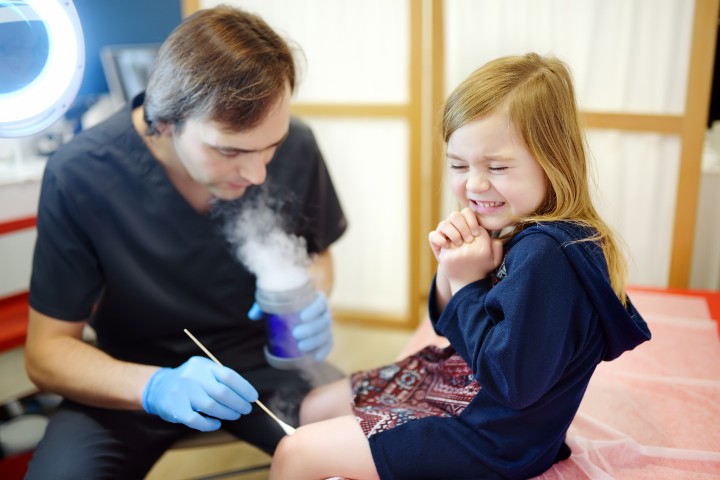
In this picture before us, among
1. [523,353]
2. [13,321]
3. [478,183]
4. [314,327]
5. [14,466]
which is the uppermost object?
[478,183]

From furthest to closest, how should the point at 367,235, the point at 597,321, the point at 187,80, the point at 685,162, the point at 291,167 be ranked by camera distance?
1. the point at 367,235
2. the point at 685,162
3. the point at 291,167
4. the point at 187,80
5. the point at 597,321

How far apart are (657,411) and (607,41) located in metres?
1.40

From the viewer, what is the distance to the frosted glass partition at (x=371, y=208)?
9.00ft

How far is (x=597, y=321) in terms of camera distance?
1019 millimetres

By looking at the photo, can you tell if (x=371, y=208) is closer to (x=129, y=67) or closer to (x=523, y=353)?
(x=129, y=67)

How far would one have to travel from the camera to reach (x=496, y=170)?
1052 mm

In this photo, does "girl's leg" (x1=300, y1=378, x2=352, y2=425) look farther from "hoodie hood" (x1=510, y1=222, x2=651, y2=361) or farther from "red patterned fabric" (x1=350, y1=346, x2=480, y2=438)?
"hoodie hood" (x1=510, y1=222, x2=651, y2=361)

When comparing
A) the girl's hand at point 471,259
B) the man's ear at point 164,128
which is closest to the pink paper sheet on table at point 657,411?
the girl's hand at point 471,259

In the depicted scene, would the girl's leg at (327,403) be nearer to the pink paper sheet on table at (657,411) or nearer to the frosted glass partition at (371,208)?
the pink paper sheet on table at (657,411)

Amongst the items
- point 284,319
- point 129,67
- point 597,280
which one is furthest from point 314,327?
point 129,67

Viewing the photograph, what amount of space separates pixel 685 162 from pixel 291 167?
1410 millimetres

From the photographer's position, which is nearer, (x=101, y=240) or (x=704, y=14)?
(x=101, y=240)

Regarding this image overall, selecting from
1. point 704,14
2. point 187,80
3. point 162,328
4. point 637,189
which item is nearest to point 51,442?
point 162,328

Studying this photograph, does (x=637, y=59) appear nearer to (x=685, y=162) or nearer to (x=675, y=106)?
(x=675, y=106)
